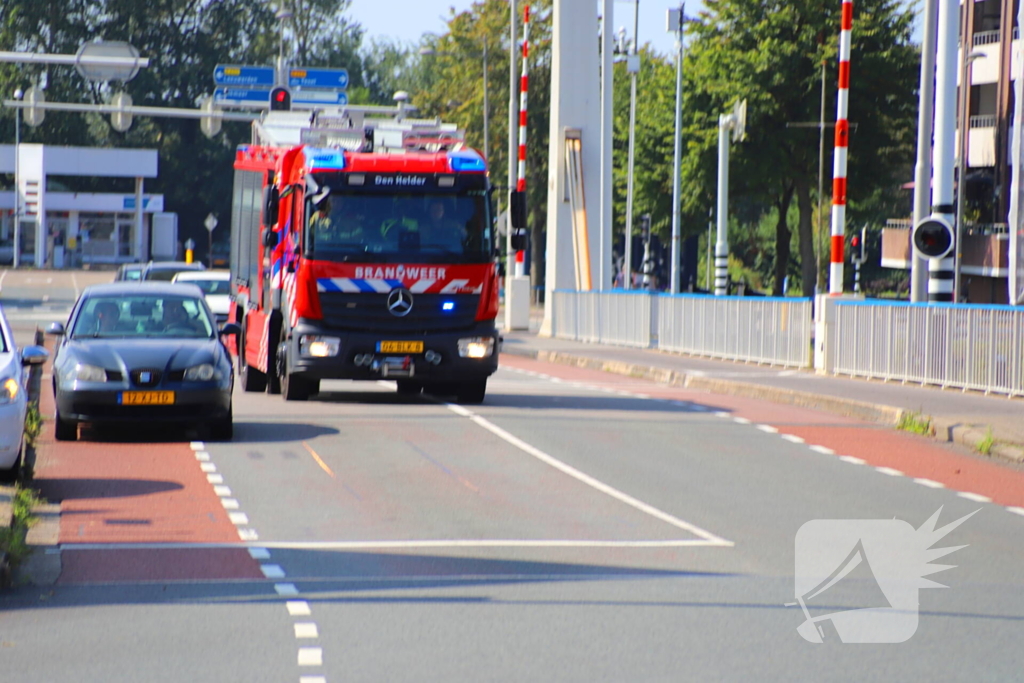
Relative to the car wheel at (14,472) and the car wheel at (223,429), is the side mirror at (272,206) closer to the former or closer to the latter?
the car wheel at (223,429)

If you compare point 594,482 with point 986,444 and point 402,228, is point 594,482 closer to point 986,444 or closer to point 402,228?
point 986,444

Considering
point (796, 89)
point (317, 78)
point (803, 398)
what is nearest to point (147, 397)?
point (803, 398)

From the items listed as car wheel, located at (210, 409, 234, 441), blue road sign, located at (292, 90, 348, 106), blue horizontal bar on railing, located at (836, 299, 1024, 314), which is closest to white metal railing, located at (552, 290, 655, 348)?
blue horizontal bar on railing, located at (836, 299, 1024, 314)

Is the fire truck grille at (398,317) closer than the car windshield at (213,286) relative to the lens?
Yes

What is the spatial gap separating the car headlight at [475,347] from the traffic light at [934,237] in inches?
231

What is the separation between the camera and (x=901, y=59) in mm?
50750

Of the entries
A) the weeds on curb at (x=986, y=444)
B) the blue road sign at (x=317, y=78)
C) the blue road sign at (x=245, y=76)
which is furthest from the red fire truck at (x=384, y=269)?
the blue road sign at (x=317, y=78)

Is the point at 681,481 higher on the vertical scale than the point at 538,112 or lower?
lower

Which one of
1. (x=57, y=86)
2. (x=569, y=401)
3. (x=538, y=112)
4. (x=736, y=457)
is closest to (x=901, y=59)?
(x=538, y=112)

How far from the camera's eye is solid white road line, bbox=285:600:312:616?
292 inches

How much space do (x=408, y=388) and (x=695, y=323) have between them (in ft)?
34.3

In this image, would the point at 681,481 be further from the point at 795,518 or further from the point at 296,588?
the point at 296,588

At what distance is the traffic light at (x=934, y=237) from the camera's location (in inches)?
802

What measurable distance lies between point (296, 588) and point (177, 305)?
8.08 meters
